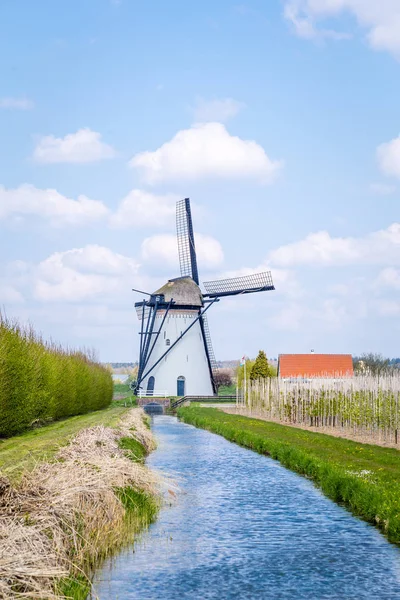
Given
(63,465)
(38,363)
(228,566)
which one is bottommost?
(228,566)

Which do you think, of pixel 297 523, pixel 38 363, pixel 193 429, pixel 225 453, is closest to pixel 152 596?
pixel 297 523

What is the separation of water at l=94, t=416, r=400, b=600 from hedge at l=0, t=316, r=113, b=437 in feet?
35.3

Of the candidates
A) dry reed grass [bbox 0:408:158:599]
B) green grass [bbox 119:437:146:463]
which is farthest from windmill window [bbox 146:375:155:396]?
dry reed grass [bbox 0:408:158:599]

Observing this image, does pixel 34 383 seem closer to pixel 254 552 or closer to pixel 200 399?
pixel 254 552

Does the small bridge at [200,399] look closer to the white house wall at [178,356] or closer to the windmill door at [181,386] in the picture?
the white house wall at [178,356]

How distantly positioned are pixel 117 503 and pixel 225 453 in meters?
13.0

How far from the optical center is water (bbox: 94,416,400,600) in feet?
31.8

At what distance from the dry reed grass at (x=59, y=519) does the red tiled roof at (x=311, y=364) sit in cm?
5124

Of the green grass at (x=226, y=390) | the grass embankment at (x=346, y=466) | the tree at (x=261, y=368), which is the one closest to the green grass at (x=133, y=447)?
the grass embankment at (x=346, y=466)

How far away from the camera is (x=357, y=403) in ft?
104

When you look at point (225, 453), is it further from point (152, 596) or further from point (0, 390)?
point (152, 596)

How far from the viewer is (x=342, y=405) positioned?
34031 millimetres

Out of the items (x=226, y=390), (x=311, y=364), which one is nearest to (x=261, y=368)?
(x=311, y=364)

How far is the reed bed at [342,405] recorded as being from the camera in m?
28.5
